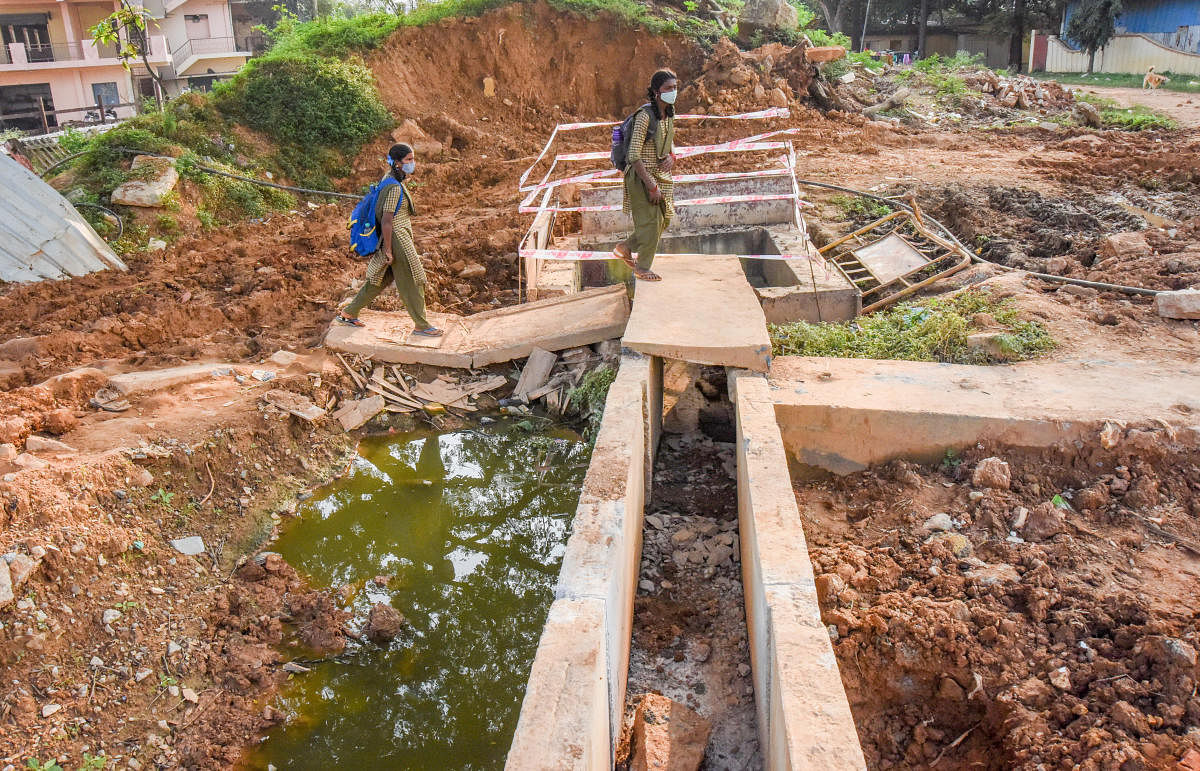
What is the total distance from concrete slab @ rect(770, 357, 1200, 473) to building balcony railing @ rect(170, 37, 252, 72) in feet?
104

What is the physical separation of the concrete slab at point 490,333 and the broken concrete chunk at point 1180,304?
432cm

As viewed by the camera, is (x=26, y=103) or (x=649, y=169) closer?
(x=649, y=169)

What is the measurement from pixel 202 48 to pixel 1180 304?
1312 inches

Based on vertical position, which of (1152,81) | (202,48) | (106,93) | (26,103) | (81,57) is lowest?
(1152,81)

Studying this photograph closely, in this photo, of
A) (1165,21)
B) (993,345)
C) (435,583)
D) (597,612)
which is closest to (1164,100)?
(1165,21)

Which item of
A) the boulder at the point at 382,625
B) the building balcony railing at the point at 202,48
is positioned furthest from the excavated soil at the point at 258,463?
the building balcony railing at the point at 202,48

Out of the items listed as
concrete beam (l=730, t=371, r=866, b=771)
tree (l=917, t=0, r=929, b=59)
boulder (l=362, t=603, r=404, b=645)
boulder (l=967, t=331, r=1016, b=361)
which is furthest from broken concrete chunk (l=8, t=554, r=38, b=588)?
tree (l=917, t=0, r=929, b=59)

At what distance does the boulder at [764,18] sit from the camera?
1892 cm

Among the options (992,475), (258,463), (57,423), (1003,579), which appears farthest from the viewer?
(258,463)

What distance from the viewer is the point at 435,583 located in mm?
5055

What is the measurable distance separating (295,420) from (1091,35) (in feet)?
94.4

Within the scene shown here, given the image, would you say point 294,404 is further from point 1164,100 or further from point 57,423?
point 1164,100

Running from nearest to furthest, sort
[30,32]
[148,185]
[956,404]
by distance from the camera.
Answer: [956,404]
[148,185]
[30,32]

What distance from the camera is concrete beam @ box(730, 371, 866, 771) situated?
102 inches
